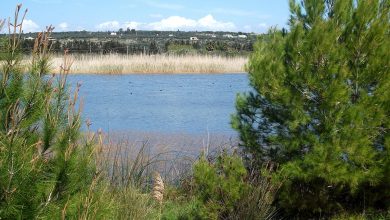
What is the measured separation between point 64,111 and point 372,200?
11.4ft

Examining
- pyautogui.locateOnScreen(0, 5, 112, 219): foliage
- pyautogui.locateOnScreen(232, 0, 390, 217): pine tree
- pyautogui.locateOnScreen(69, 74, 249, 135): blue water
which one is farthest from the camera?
pyautogui.locateOnScreen(69, 74, 249, 135): blue water

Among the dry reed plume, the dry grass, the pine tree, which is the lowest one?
the dry grass

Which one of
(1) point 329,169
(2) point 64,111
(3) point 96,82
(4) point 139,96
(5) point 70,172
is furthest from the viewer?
(3) point 96,82

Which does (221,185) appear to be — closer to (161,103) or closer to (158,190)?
(158,190)

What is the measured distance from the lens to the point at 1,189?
3471 millimetres

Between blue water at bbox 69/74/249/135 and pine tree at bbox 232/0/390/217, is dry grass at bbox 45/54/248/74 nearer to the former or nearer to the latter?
blue water at bbox 69/74/249/135

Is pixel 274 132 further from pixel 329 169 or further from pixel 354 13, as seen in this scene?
pixel 354 13

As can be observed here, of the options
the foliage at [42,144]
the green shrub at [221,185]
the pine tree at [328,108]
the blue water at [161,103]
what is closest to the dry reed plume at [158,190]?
the green shrub at [221,185]

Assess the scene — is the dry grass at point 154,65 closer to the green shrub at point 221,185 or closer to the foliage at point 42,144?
the green shrub at point 221,185

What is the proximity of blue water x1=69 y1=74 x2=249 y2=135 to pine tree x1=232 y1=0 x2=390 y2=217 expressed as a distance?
2.59 meters

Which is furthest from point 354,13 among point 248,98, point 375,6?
point 248,98

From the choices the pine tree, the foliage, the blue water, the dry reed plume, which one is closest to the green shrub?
the pine tree

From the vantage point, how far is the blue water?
42.9 ft

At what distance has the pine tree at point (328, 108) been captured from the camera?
5.77 meters
